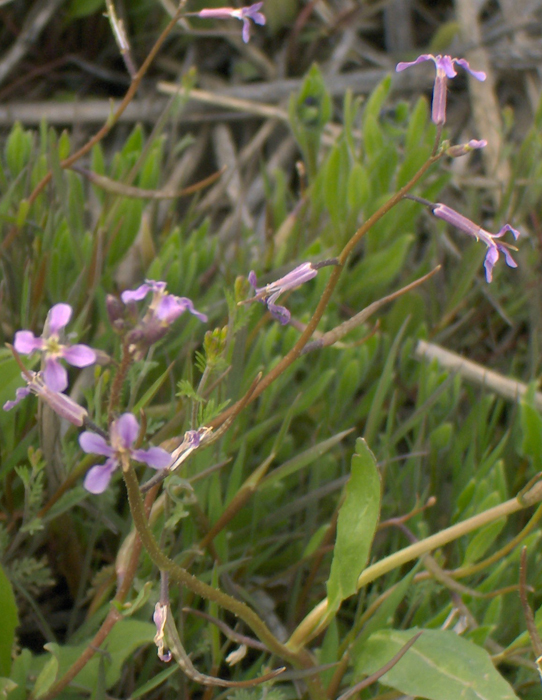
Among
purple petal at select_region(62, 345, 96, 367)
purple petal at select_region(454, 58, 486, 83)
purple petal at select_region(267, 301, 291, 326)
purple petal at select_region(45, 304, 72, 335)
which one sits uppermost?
purple petal at select_region(454, 58, 486, 83)

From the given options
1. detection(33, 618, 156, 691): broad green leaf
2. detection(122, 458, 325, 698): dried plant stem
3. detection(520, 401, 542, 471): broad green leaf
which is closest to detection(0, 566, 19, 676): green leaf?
detection(33, 618, 156, 691): broad green leaf

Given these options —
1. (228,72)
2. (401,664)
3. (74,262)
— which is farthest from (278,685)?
(228,72)

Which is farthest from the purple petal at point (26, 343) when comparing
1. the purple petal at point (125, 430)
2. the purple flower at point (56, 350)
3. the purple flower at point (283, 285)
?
the purple flower at point (283, 285)

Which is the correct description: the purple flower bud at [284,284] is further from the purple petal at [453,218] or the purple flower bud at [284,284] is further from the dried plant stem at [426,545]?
the dried plant stem at [426,545]

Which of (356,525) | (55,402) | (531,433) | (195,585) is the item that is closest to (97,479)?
(55,402)

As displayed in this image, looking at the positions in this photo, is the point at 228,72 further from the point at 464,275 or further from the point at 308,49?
the point at 464,275

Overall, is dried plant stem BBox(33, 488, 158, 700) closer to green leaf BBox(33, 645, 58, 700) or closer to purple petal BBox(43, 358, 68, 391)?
green leaf BBox(33, 645, 58, 700)
